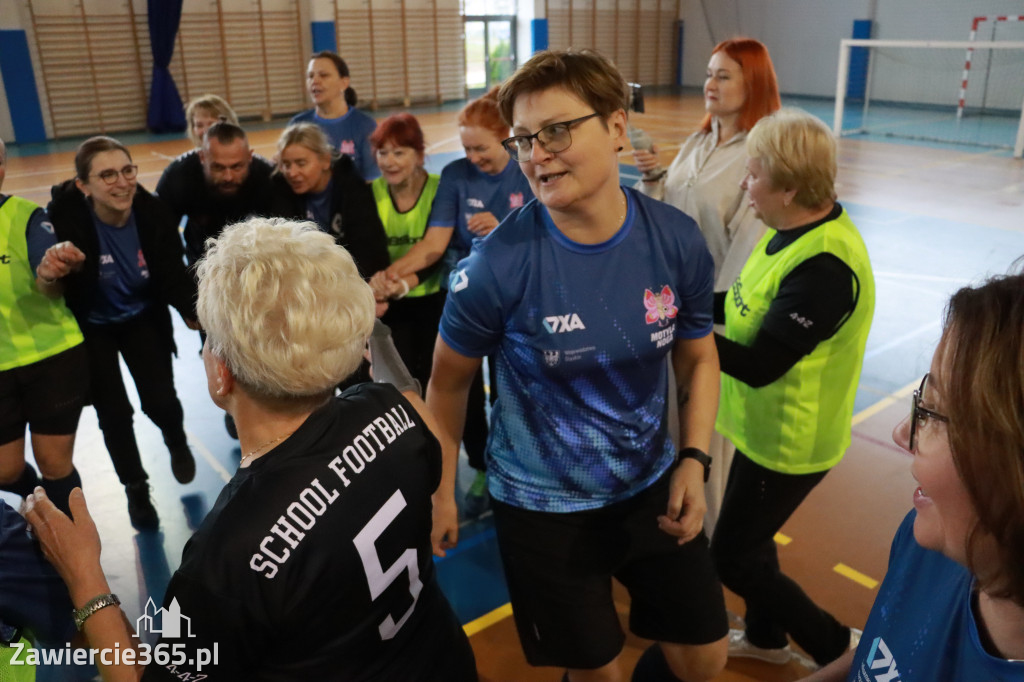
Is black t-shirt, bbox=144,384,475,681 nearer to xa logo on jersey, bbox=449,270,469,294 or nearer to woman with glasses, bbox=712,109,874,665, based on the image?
xa logo on jersey, bbox=449,270,469,294

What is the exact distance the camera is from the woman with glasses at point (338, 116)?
625 cm

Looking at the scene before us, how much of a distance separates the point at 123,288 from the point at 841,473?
4.35 metres

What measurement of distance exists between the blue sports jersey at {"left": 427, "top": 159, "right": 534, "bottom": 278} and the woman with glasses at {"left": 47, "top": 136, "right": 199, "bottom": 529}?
57.0 inches

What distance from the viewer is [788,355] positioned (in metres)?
2.53

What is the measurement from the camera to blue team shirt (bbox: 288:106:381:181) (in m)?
6.27

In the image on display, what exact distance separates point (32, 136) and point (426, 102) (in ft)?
33.8

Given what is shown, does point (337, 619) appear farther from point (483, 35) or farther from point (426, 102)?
point (483, 35)

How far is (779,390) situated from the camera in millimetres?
2695

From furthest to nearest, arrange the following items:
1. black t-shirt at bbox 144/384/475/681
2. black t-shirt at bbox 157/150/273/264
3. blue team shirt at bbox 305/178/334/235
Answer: black t-shirt at bbox 157/150/273/264 < blue team shirt at bbox 305/178/334/235 < black t-shirt at bbox 144/384/475/681

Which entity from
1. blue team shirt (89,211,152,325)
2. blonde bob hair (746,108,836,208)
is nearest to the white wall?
blonde bob hair (746,108,836,208)

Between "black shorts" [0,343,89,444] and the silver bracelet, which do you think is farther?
"black shorts" [0,343,89,444]

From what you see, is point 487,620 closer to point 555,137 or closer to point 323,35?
point 555,137

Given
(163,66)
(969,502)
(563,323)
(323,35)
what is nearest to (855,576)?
(563,323)

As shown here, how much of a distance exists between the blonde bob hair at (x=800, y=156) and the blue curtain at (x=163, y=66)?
18.0m
